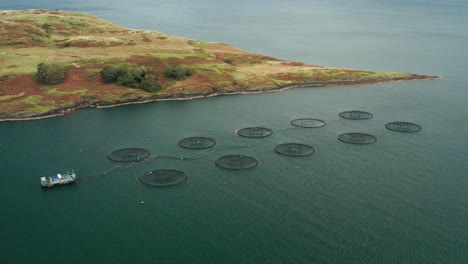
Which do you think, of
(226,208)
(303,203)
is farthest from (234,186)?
(303,203)

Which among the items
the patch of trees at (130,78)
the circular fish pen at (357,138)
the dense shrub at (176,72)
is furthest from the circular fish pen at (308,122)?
the patch of trees at (130,78)

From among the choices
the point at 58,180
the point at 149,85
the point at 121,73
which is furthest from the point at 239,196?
the point at 121,73

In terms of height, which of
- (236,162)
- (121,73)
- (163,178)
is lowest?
(163,178)

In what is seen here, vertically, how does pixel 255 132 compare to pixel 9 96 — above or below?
below

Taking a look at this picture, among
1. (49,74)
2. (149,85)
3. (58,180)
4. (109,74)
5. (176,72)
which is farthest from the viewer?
(176,72)

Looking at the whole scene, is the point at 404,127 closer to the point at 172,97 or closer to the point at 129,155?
the point at 129,155

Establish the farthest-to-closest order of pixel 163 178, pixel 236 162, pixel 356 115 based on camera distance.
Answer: pixel 356 115 → pixel 236 162 → pixel 163 178

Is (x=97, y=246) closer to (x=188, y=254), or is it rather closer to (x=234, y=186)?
(x=188, y=254)
